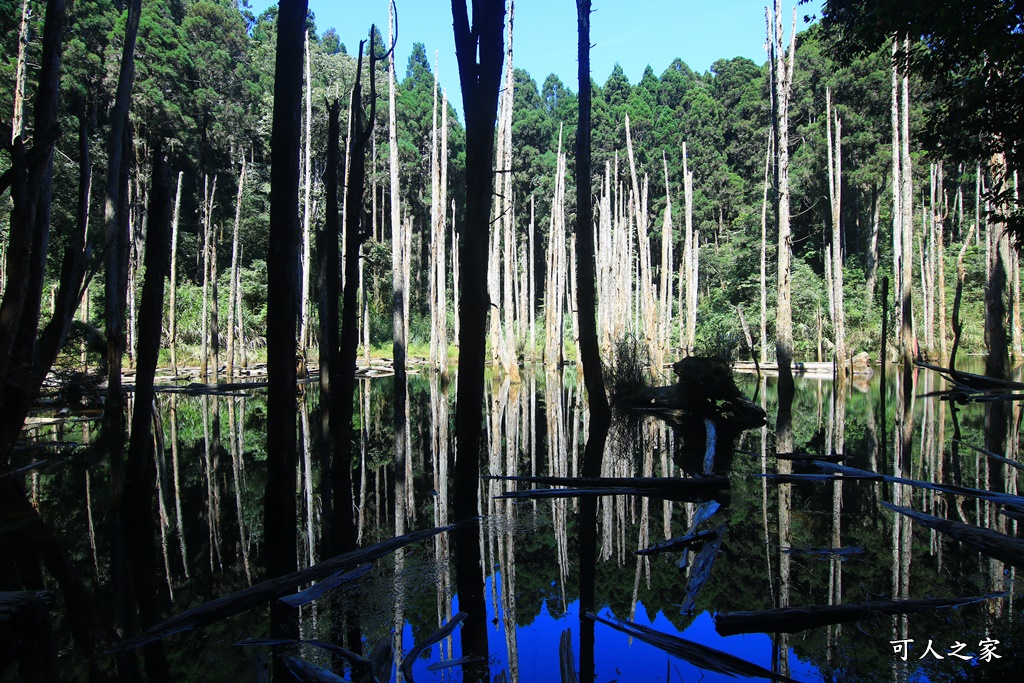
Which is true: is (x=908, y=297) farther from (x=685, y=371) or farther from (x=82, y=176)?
(x=82, y=176)

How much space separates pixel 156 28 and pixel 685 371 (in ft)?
102

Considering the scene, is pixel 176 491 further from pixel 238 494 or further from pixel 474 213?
pixel 474 213

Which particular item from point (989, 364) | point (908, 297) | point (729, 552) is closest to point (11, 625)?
point (729, 552)

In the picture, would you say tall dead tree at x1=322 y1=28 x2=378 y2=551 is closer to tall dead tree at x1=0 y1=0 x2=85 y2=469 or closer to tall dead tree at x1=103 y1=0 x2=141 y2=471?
tall dead tree at x1=0 y1=0 x2=85 y2=469

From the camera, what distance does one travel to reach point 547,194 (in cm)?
4203

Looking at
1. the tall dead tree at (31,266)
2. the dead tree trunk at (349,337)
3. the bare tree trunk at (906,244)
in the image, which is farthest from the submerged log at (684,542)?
the bare tree trunk at (906,244)

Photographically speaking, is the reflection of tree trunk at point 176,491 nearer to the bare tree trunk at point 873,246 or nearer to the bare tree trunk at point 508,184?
the bare tree trunk at point 508,184

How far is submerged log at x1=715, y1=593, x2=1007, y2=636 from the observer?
3.01 m

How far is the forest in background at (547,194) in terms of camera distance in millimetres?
25688

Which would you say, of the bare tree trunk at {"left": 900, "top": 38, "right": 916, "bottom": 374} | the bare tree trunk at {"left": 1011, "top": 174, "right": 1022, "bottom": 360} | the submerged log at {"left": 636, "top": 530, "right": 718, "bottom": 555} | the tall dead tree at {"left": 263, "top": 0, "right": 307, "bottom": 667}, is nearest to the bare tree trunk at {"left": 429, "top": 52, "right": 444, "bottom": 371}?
the bare tree trunk at {"left": 900, "top": 38, "right": 916, "bottom": 374}

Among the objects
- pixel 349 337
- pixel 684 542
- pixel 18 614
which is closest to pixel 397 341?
pixel 349 337

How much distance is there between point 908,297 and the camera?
60.1ft

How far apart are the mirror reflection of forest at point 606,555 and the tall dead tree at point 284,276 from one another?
0.53 metres

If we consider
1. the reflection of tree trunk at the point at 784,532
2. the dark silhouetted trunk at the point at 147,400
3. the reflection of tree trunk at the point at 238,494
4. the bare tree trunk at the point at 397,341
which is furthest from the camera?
the bare tree trunk at the point at 397,341
